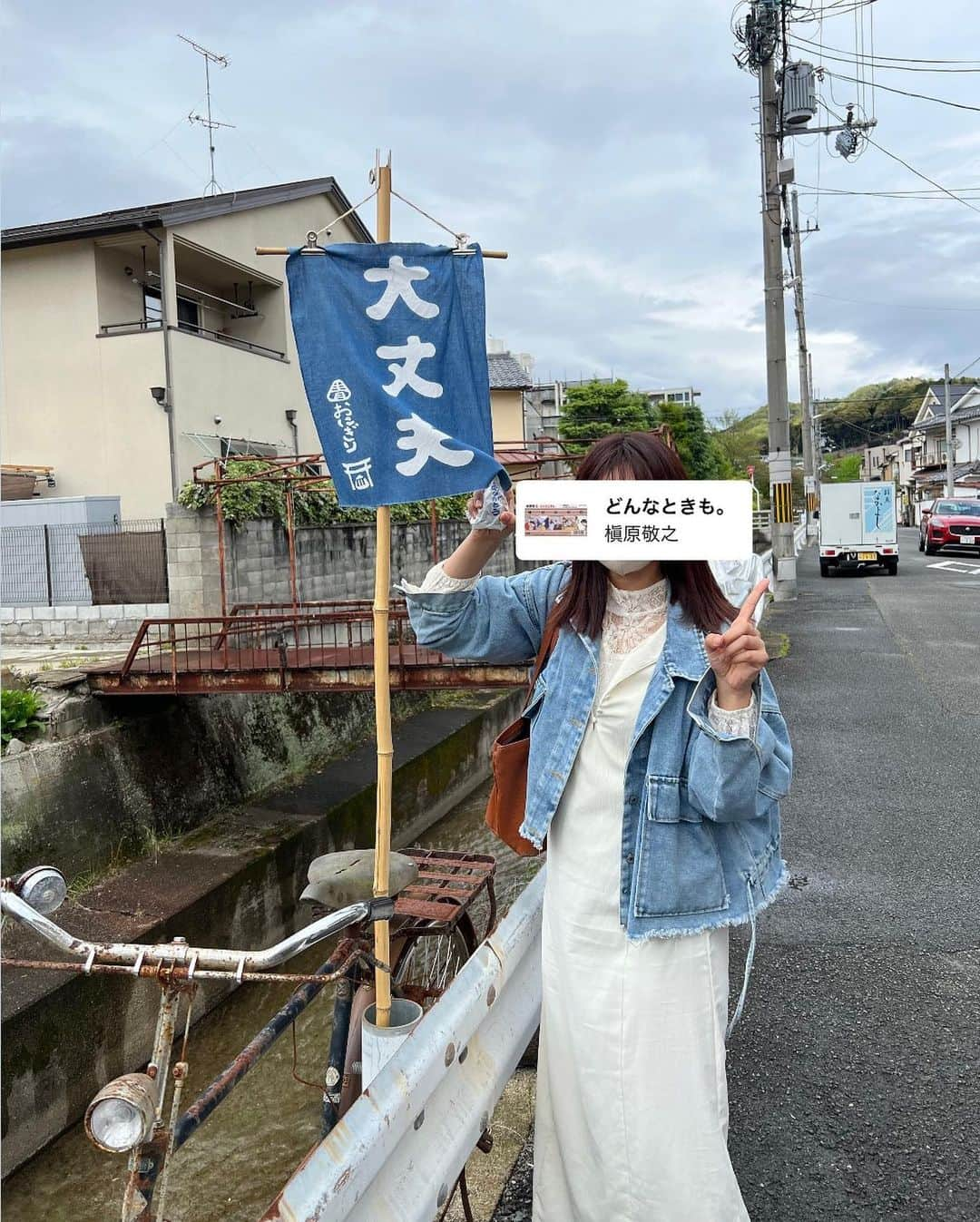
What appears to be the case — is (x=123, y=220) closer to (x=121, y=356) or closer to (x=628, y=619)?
(x=121, y=356)

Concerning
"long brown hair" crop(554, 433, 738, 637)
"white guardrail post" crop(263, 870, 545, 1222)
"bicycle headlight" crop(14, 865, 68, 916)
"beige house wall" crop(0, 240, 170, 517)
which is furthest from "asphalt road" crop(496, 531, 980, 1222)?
"beige house wall" crop(0, 240, 170, 517)

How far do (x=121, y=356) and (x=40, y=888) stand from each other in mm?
13571

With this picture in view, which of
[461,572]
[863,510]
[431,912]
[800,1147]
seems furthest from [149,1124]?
[863,510]

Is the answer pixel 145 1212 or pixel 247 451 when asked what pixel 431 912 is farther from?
pixel 247 451

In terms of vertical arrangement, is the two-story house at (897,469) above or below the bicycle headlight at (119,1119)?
above

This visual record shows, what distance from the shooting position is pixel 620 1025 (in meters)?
2.05

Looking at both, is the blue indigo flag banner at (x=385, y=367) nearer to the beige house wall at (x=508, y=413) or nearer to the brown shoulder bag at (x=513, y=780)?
the brown shoulder bag at (x=513, y=780)

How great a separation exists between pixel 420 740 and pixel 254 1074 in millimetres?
4648

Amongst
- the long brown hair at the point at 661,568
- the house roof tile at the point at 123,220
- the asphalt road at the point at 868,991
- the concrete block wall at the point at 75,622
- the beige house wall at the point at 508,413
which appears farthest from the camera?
the beige house wall at the point at 508,413

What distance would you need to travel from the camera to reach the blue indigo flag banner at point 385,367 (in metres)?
2.88

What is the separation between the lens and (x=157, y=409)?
13.7 metres

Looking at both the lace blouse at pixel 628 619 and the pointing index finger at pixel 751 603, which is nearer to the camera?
the pointing index finger at pixel 751 603

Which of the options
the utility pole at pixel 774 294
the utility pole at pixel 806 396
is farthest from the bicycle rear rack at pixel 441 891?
the utility pole at pixel 806 396

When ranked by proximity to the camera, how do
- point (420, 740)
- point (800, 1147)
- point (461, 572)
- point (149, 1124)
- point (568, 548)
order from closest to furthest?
point (149, 1124) → point (568, 548) → point (461, 572) → point (800, 1147) → point (420, 740)
